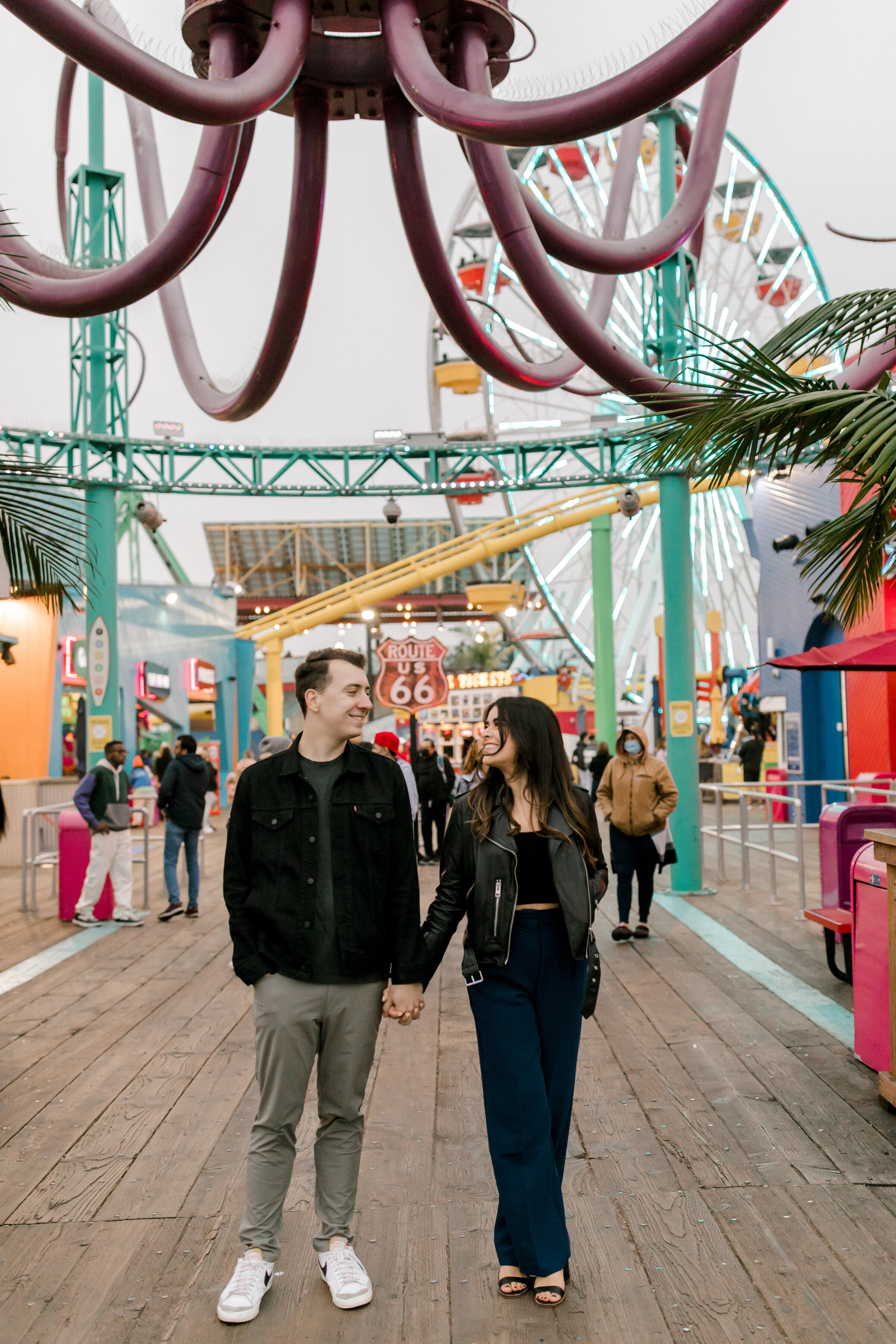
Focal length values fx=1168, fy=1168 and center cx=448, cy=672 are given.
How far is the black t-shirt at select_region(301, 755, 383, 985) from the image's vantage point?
338 cm

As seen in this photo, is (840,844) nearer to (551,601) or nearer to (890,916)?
(890,916)

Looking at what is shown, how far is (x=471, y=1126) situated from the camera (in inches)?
199

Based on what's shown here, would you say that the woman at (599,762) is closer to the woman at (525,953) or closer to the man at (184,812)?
the man at (184,812)

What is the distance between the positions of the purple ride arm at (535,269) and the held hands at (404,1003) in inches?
123

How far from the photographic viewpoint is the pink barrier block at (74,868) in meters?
11.1

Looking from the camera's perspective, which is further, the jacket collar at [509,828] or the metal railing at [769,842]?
the metal railing at [769,842]

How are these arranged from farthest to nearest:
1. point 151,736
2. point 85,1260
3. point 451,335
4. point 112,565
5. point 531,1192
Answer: point 151,736 → point 112,565 → point 451,335 → point 85,1260 → point 531,1192

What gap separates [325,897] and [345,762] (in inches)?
15.9

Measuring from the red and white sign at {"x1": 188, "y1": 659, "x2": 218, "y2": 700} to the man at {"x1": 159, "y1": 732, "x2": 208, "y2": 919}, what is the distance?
57.9 feet

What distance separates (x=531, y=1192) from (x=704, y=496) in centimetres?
2516

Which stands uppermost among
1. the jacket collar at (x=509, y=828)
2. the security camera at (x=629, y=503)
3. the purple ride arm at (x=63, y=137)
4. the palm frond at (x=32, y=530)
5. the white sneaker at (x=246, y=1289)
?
the purple ride arm at (x=63, y=137)

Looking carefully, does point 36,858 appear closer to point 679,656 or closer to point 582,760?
point 679,656

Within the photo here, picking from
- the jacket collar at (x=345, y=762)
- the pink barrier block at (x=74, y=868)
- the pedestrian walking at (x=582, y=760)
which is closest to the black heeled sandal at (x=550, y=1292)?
the jacket collar at (x=345, y=762)

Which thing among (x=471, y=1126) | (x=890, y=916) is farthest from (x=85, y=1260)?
(x=890, y=916)
